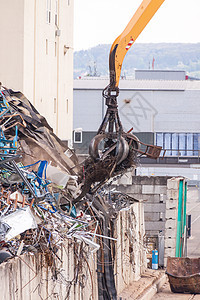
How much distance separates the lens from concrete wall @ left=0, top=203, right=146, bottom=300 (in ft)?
27.1

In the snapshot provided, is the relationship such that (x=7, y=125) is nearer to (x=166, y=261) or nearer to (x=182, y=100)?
(x=166, y=261)

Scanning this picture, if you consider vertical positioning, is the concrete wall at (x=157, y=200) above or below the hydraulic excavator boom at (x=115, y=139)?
below

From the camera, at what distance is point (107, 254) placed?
11914 millimetres

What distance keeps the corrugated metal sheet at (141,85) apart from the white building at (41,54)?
25.8 meters

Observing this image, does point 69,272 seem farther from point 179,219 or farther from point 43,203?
point 179,219

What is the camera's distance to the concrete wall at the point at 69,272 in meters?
8.25

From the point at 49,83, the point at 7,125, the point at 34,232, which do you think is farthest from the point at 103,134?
the point at 49,83

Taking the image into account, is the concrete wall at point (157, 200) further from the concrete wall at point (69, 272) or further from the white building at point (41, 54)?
the white building at point (41, 54)

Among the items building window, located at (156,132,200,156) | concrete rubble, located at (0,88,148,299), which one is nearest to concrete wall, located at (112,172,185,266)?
concrete rubble, located at (0,88,148,299)

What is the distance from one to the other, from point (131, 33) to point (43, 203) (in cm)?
680

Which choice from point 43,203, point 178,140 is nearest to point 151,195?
point 43,203

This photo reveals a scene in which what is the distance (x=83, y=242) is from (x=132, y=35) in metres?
6.92

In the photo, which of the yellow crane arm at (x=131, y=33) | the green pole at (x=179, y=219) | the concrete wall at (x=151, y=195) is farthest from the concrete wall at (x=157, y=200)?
the yellow crane arm at (x=131, y=33)

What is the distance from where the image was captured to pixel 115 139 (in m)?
13.9
